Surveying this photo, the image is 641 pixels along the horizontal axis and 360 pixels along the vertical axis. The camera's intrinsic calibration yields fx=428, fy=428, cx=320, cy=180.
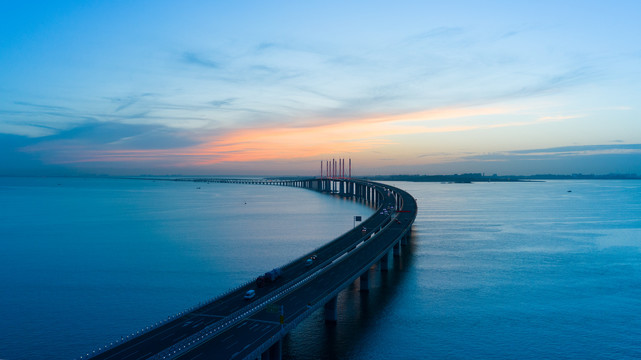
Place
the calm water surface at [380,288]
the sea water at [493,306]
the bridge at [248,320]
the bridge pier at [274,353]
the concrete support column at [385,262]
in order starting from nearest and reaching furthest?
1. the bridge at [248,320]
2. the bridge pier at [274,353]
3. the sea water at [493,306]
4. the calm water surface at [380,288]
5. the concrete support column at [385,262]

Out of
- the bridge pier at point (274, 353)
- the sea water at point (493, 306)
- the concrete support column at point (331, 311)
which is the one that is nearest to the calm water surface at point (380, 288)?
the sea water at point (493, 306)

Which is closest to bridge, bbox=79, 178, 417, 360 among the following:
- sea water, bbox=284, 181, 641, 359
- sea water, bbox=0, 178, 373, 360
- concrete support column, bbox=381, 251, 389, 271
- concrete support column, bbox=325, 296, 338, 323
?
concrete support column, bbox=325, 296, 338, 323

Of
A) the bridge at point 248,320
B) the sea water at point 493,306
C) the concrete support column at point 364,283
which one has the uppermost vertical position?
the bridge at point 248,320

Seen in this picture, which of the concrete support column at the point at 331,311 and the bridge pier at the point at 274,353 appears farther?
the concrete support column at the point at 331,311

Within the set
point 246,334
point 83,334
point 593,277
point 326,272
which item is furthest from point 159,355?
point 593,277

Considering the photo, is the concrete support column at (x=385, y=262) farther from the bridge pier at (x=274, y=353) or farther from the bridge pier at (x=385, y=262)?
the bridge pier at (x=274, y=353)

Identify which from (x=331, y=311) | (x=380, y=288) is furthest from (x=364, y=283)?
(x=331, y=311)
